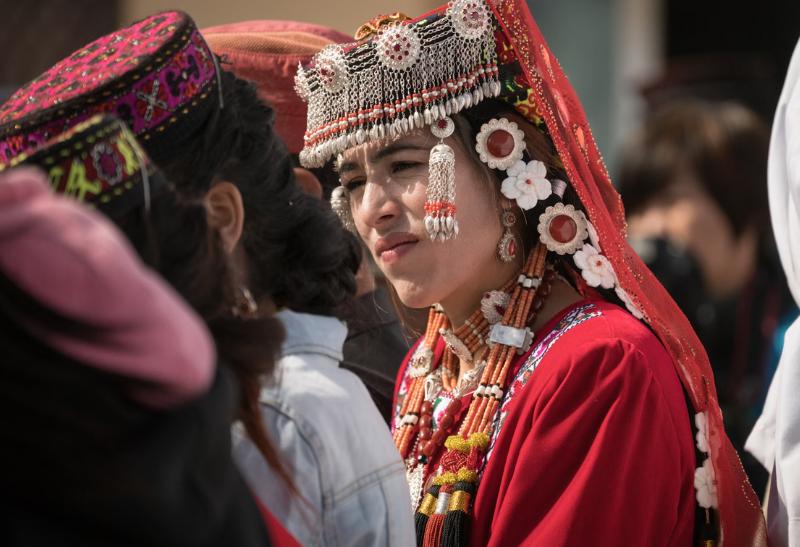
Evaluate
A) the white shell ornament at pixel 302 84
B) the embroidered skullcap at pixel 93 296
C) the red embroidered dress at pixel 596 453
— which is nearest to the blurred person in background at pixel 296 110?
the white shell ornament at pixel 302 84

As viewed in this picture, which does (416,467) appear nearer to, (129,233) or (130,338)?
(129,233)

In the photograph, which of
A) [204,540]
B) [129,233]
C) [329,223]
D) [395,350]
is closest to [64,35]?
[395,350]

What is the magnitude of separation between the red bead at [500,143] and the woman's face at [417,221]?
0.17ft

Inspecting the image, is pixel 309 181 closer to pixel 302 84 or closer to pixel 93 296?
pixel 302 84

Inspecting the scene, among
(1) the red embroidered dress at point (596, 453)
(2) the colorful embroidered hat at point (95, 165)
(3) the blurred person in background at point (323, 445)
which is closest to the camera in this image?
(2) the colorful embroidered hat at point (95, 165)

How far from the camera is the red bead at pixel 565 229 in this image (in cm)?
223

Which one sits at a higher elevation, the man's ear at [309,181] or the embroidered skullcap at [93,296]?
the embroidered skullcap at [93,296]

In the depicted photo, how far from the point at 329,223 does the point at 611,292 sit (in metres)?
0.75

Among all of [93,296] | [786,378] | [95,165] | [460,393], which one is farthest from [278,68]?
[93,296]

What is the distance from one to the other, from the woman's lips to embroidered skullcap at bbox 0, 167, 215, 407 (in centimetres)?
131

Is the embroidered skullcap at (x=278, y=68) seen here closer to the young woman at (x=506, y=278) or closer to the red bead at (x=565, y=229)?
the young woman at (x=506, y=278)

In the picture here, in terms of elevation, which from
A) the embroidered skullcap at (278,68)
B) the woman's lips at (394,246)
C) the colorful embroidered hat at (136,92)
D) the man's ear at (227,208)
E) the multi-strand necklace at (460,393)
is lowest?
the multi-strand necklace at (460,393)

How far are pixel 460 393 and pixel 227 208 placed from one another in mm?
922

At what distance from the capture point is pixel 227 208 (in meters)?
1.55
